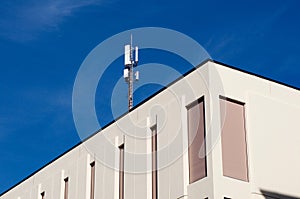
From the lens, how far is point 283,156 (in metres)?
21.9

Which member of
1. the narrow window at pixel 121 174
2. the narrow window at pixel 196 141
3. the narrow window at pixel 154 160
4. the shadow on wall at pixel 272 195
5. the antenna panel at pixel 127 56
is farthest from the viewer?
the antenna panel at pixel 127 56

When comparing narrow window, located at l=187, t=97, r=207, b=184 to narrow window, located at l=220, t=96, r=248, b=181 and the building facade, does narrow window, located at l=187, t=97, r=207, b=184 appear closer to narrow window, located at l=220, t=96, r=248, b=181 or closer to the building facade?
the building facade

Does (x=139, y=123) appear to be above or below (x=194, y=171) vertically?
above

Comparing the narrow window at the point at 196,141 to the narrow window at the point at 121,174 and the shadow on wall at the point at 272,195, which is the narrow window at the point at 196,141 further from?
the narrow window at the point at 121,174

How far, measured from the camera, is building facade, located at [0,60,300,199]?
20969 mm

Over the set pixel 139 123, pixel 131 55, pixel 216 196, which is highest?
pixel 131 55

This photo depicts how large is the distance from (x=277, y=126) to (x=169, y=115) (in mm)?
3347

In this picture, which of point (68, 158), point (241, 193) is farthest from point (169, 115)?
point (68, 158)

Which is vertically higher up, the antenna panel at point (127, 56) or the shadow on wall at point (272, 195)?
the antenna panel at point (127, 56)

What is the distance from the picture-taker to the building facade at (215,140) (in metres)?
21.0

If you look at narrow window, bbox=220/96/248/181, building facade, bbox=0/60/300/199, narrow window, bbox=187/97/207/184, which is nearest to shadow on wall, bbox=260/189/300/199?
building facade, bbox=0/60/300/199

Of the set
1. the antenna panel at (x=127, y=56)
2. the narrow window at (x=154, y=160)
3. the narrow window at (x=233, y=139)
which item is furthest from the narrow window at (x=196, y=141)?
the antenna panel at (x=127, y=56)

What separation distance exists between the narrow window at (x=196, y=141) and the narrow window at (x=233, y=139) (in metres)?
0.61

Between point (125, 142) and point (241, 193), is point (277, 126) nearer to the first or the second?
point (241, 193)
